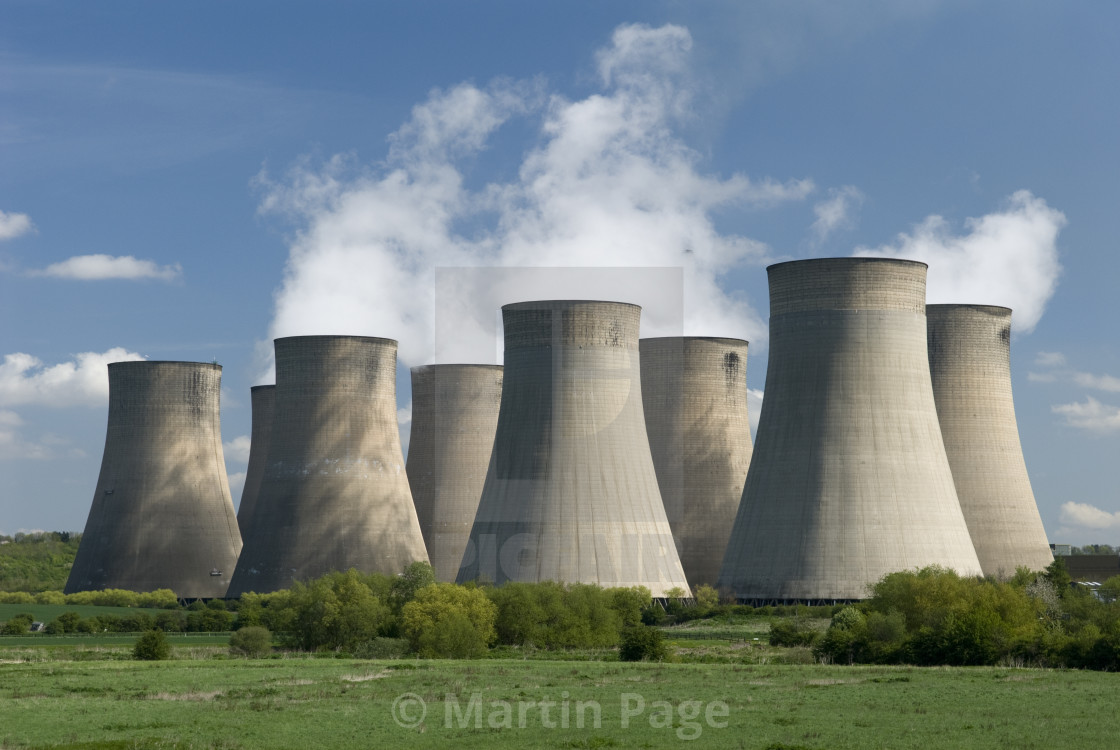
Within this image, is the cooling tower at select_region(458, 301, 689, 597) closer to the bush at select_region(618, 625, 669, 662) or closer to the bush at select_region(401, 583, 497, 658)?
the bush at select_region(401, 583, 497, 658)

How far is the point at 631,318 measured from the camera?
48750mm

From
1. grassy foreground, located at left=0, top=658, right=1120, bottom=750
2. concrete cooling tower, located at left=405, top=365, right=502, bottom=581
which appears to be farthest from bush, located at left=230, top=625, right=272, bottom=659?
concrete cooling tower, located at left=405, top=365, right=502, bottom=581

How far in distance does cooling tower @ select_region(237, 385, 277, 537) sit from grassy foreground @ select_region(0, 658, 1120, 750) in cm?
3422

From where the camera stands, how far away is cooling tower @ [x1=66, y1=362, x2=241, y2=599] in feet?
199

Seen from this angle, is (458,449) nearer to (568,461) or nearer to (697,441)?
(697,441)

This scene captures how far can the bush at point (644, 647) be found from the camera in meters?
36.3

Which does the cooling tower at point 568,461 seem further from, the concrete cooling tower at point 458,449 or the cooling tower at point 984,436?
the concrete cooling tower at point 458,449

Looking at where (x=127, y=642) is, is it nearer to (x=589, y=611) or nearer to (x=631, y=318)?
(x=589, y=611)

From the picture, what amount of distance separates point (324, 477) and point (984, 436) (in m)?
24.5

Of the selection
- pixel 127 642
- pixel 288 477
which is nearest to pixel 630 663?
pixel 127 642

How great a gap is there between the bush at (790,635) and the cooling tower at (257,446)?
33.7m

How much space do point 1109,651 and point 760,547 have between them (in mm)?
15707

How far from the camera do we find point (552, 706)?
25500 mm

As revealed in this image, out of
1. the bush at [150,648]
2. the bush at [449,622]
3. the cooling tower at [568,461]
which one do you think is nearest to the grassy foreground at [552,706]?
the bush at [150,648]
